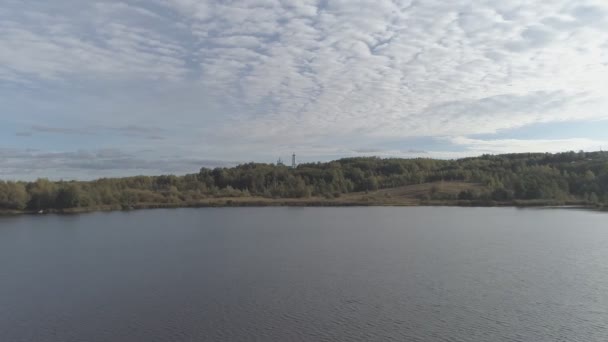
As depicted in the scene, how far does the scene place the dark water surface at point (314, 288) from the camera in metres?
14.3

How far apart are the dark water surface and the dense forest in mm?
39798

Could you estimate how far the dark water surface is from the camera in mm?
14305

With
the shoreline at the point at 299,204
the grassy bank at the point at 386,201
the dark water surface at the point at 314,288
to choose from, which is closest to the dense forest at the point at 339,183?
the grassy bank at the point at 386,201

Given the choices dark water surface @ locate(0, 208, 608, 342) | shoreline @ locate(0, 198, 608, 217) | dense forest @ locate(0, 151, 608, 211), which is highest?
dense forest @ locate(0, 151, 608, 211)

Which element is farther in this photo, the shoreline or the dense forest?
the dense forest

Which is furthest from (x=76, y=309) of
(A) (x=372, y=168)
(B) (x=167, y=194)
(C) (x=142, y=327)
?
(A) (x=372, y=168)

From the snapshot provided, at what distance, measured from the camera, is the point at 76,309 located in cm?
1680

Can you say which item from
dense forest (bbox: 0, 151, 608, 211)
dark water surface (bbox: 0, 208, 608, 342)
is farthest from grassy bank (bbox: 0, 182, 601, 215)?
dark water surface (bbox: 0, 208, 608, 342)

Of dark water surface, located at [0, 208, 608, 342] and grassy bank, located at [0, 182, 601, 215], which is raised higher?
grassy bank, located at [0, 182, 601, 215]

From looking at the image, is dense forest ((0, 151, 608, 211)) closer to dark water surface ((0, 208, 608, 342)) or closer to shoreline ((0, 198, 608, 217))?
shoreline ((0, 198, 608, 217))

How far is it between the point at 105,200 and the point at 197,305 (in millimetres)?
68113

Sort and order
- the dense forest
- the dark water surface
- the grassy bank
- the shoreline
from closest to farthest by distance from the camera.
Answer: the dark water surface
the shoreline
the grassy bank
the dense forest

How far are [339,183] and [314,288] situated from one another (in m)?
82.1

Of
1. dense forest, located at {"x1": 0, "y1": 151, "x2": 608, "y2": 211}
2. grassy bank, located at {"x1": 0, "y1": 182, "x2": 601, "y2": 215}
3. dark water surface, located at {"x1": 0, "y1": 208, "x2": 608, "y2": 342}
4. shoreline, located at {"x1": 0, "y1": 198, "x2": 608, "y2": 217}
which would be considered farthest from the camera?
dense forest, located at {"x1": 0, "y1": 151, "x2": 608, "y2": 211}
